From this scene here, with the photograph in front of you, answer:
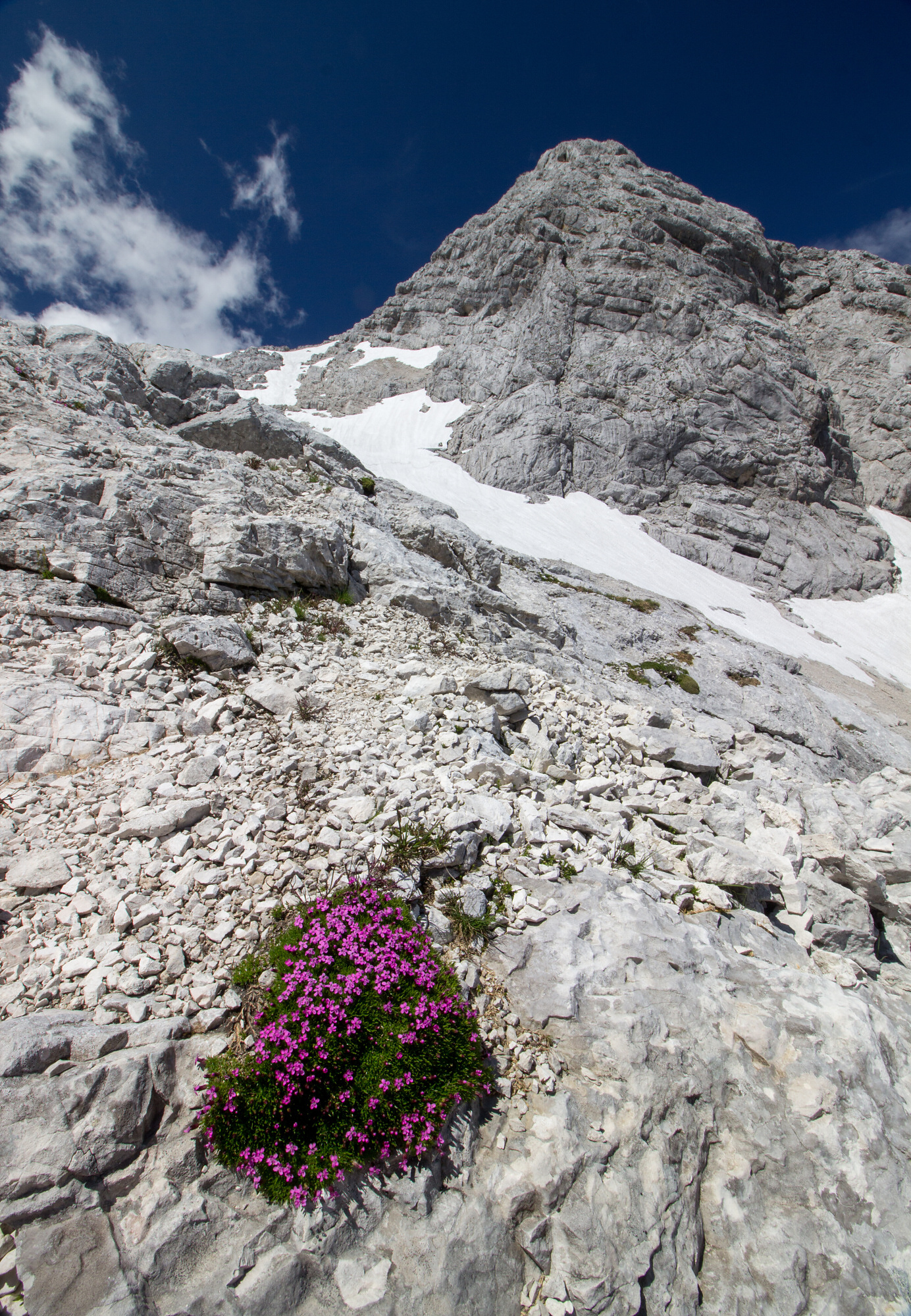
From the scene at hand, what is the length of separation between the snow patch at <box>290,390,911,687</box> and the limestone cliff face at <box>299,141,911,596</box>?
10.4 ft

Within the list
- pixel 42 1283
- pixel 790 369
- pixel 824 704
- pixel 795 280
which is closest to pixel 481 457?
pixel 790 369

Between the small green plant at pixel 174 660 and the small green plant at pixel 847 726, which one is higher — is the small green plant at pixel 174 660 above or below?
above

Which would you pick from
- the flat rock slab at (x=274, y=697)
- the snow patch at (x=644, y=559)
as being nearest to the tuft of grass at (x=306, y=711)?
the flat rock slab at (x=274, y=697)

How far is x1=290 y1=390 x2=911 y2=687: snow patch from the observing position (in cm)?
4391

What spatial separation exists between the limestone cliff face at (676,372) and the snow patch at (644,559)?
125 inches

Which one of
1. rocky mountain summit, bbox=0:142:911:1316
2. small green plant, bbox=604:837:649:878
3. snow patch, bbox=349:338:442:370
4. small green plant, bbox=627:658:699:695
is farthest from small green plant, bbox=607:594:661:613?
snow patch, bbox=349:338:442:370

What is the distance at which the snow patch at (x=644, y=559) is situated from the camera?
43.9 metres

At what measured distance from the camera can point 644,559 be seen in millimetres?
51094

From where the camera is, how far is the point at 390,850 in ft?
20.1

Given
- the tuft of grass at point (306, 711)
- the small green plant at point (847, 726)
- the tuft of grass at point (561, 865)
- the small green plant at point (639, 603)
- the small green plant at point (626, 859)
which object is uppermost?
the small green plant at point (639, 603)

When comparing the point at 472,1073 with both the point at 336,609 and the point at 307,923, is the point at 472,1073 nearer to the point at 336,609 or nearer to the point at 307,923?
the point at 307,923

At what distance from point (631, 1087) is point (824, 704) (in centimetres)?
2447

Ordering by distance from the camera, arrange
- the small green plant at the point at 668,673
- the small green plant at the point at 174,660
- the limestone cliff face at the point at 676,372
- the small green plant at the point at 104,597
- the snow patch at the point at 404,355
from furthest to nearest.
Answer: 1. the snow patch at the point at 404,355
2. the limestone cliff face at the point at 676,372
3. the small green plant at the point at 668,673
4. the small green plant at the point at 104,597
5. the small green plant at the point at 174,660

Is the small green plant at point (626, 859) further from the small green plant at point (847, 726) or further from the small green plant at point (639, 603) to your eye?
the small green plant at point (639, 603)
